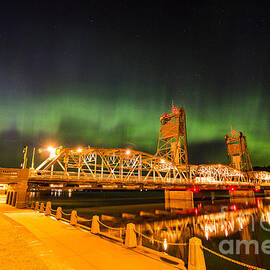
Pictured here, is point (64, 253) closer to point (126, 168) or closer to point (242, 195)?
point (126, 168)

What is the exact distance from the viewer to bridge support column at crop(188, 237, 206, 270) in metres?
8.02

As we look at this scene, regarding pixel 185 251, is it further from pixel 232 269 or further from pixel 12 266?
pixel 12 266

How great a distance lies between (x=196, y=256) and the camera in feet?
26.9

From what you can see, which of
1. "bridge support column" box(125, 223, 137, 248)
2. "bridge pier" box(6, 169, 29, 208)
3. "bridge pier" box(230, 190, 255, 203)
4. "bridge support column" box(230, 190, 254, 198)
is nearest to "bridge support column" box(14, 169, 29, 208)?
"bridge pier" box(6, 169, 29, 208)

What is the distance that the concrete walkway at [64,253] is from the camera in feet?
28.5

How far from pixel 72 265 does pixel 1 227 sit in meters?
9.89

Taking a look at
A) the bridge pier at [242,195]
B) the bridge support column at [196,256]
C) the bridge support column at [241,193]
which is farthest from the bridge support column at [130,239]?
the bridge support column at [241,193]

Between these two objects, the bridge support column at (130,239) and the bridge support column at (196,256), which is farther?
the bridge support column at (130,239)

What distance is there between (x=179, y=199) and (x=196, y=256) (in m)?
65.8

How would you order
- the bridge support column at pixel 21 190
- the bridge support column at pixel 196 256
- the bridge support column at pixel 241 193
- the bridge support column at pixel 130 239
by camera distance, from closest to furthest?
the bridge support column at pixel 196 256, the bridge support column at pixel 130 239, the bridge support column at pixel 21 190, the bridge support column at pixel 241 193

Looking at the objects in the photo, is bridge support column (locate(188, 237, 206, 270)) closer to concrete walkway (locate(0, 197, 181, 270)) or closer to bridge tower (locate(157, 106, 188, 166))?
concrete walkway (locate(0, 197, 181, 270))

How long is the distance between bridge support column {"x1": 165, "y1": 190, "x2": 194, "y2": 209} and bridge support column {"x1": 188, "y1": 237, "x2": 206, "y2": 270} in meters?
62.9

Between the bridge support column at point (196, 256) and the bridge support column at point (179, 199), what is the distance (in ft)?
206

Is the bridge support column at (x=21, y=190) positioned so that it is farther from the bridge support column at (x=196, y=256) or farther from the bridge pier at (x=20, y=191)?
the bridge support column at (x=196, y=256)
